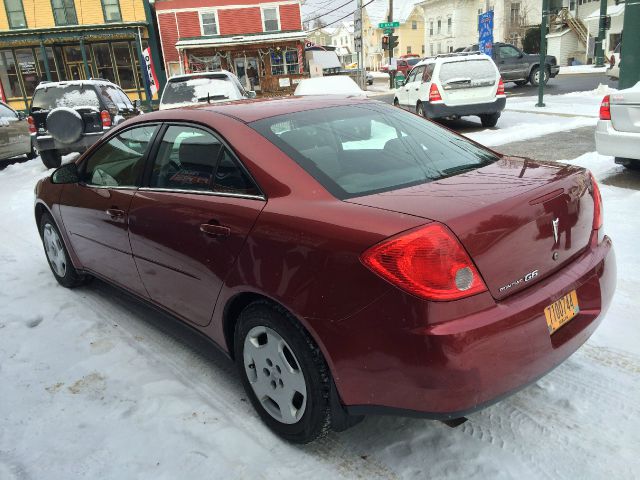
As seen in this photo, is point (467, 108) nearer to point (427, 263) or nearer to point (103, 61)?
point (427, 263)

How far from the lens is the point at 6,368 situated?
341 cm

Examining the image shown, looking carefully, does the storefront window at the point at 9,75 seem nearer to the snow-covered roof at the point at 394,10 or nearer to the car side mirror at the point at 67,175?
the car side mirror at the point at 67,175

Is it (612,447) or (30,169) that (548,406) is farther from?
(30,169)

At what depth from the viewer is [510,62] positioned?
2277 centimetres

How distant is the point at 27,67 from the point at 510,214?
3297 cm

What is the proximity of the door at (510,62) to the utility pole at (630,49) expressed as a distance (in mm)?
11588

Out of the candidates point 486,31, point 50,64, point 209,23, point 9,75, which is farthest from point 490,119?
point 9,75

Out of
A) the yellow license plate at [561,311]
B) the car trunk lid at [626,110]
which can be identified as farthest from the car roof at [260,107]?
the car trunk lid at [626,110]

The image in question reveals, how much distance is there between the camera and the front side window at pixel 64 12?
2825 cm

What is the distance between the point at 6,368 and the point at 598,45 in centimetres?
3626

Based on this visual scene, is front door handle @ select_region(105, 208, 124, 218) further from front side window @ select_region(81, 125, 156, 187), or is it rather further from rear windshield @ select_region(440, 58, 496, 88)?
rear windshield @ select_region(440, 58, 496, 88)

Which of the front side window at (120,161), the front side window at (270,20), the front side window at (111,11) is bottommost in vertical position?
the front side window at (120,161)

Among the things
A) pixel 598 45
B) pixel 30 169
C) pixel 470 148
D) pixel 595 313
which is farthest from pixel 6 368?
pixel 598 45

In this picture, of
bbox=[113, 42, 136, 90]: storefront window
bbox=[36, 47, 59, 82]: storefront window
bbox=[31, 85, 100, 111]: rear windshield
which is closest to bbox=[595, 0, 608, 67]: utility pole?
bbox=[113, 42, 136, 90]: storefront window
